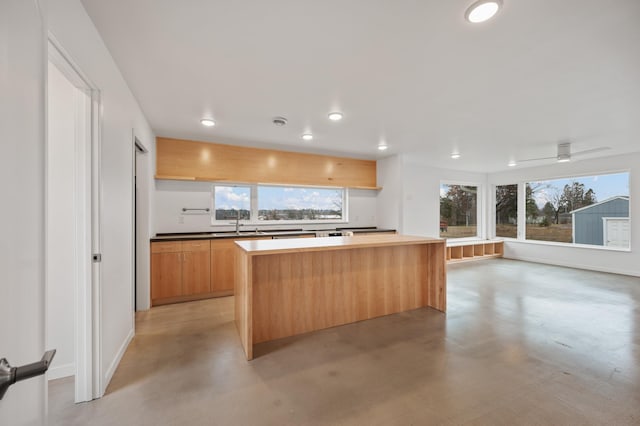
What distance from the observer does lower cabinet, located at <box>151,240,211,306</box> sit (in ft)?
12.2

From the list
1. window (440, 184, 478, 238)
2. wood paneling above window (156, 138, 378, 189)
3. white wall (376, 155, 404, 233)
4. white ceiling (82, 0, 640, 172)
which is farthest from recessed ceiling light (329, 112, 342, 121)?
window (440, 184, 478, 238)

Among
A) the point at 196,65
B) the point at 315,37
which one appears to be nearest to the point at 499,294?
the point at 315,37

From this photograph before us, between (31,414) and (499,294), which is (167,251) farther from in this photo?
(499,294)

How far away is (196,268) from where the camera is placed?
3926 millimetres

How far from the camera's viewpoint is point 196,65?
228cm

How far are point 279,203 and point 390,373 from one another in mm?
3749

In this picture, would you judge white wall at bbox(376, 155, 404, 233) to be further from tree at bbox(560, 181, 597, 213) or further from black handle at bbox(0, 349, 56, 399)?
black handle at bbox(0, 349, 56, 399)

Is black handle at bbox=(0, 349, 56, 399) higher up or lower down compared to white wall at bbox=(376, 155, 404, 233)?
lower down

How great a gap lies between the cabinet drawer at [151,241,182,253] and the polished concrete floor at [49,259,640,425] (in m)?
0.84

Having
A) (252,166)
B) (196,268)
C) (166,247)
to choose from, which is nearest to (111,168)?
(166,247)

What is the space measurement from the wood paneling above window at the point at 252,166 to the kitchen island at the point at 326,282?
6.98 feet

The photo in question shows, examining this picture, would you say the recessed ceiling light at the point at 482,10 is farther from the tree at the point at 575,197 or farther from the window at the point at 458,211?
the tree at the point at 575,197

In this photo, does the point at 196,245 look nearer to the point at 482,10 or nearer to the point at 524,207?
the point at 482,10

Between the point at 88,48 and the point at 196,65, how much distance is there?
73 cm
